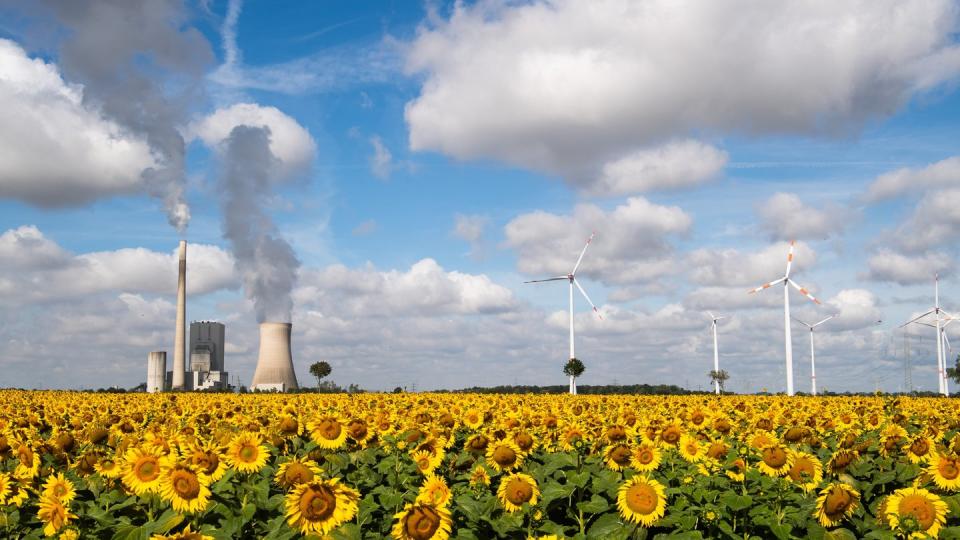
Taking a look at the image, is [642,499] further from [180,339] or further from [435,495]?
[180,339]

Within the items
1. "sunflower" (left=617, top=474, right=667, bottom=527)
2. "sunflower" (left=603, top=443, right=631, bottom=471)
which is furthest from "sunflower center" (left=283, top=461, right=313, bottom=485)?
"sunflower" (left=603, top=443, right=631, bottom=471)

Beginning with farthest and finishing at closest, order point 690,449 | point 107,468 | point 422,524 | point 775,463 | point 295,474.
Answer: point 690,449 → point 775,463 → point 107,468 → point 295,474 → point 422,524

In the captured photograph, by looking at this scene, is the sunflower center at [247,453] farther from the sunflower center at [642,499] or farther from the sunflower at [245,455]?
the sunflower center at [642,499]

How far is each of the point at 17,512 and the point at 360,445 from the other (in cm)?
333

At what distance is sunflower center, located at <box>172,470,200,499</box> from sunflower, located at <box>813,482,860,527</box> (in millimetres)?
5204

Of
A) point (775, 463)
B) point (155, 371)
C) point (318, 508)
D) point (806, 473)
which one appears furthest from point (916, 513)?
point (155, 371)

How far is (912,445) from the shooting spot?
32.7 ft

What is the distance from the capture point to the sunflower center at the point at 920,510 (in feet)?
23.6

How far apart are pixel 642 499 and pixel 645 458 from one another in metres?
1.51

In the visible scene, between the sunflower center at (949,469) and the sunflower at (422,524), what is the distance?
5.72m

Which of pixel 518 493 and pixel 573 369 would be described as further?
pixel 573 369

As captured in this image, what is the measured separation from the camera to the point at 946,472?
8.62 meters

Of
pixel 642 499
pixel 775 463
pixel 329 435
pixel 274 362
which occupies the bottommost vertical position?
pixel 642 499

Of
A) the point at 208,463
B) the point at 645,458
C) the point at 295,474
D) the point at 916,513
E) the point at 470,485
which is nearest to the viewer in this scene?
the point at 295,474
